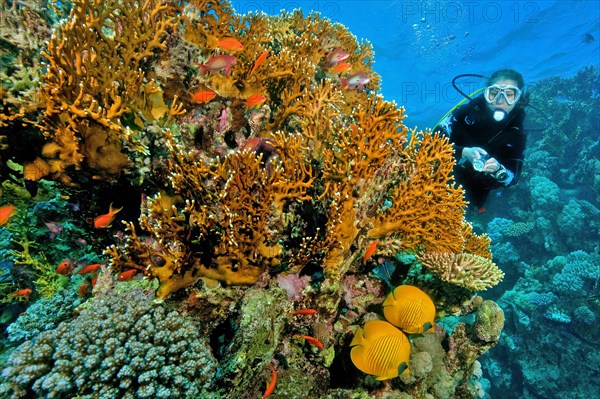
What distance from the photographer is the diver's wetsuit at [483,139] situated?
19.1 ft

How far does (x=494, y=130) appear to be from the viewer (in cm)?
598

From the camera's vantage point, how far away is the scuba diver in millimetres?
5758

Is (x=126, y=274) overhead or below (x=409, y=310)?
below

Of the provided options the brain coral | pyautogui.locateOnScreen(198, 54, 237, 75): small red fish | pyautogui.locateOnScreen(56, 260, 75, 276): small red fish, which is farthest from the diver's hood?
pyautogui.locateOnScreen(56, 260, 75, 276): small red fish

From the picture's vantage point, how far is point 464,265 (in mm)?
3547

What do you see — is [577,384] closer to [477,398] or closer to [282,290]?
[477,398]

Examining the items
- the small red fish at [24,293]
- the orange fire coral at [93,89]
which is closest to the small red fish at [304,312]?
the orange fire coral at [93,89]

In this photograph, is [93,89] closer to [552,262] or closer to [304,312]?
[304,312]

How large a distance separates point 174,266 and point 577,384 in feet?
42.8

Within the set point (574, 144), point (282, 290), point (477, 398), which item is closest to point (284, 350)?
point (282, 290)

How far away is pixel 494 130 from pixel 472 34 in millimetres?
43917

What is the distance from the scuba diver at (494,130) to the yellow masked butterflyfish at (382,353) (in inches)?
161

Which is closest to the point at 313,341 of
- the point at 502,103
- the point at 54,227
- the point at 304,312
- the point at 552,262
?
the point at 304,312

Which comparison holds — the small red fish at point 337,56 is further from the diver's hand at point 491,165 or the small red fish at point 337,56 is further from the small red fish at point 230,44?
the diver's hand at point 491,165
